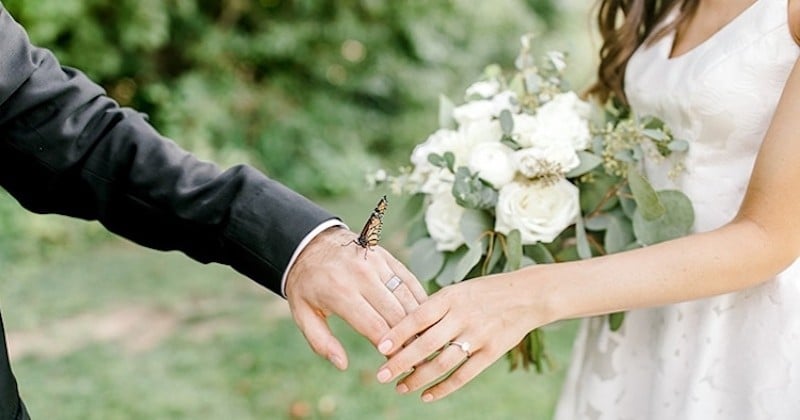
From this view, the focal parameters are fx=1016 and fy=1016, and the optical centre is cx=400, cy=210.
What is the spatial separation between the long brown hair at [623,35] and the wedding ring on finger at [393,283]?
2.76ft

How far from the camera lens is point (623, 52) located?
2.23m

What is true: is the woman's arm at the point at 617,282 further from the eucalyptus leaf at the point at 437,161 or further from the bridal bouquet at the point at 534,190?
the eucalyptus leaf at the point at 437,161

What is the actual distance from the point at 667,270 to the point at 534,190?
372mm

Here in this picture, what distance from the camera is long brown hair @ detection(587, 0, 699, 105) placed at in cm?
217

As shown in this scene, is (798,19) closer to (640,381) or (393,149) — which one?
(640,381)

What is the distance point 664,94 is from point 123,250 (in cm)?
514

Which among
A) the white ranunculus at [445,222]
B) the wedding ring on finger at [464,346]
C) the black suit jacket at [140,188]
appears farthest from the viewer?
the white ranunculus at [445,222]

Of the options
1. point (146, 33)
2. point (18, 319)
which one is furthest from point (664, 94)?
point (146, 33)

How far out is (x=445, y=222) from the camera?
2008mm

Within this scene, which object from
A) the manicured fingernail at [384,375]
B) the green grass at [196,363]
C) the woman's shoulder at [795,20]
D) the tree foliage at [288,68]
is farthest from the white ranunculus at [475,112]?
the tree foliage at [288,68]

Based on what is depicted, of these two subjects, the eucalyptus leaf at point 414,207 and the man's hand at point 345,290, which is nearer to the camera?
the man's hand at point 345,290

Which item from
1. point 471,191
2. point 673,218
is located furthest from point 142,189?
point 673,218

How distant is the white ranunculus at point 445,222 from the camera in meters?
1.99

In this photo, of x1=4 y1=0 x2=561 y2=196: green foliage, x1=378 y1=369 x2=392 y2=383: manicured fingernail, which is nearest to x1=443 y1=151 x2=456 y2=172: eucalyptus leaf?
x1=378 y1=369 x2=392 y2=383: manicured fingernail
